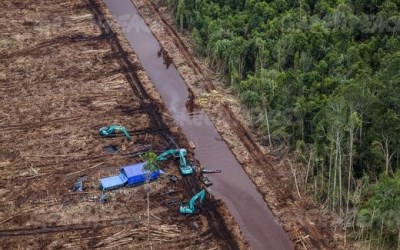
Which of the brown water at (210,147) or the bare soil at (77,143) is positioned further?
the brown water at (210,147)

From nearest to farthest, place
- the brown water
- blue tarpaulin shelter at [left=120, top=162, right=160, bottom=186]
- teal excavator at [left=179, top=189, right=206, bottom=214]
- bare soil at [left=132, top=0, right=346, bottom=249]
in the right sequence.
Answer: bare soil at [left=132, top=0, right=346, bottom=249]
the brown water
teal excavator at [left=179, top=189, right=206, bottom=214]
blue tarpaulin shelter at [left=120, top=162, right=160, bottom=186]

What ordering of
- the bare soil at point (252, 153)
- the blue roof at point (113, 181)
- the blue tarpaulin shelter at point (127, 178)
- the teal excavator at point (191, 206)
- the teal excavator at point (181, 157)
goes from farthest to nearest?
the teal excavator at point (181, 157) < the blue tarpaulin shelter at point (127, 178) < the blue roof at point (113, 181) < the teal excavator at point (191, 206) < the bare soil at point (252, 153)

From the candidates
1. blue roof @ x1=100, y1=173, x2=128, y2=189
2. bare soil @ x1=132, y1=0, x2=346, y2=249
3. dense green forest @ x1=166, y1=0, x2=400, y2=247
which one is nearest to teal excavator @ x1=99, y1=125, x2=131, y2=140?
blue roof @ x1=100, y1=173, x2=128, y2=189

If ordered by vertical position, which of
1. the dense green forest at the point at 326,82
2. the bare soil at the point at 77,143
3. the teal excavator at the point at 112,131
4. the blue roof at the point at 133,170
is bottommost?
the bare soil at the point at 77,143

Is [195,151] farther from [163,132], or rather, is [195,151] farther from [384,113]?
[384,113]

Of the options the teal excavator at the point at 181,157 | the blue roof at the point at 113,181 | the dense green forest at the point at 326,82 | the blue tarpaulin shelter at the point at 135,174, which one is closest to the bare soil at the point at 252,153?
the dense green forest at the point at 326,82

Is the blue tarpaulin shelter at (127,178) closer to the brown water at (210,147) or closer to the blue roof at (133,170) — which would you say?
the blue roof at (133,170)

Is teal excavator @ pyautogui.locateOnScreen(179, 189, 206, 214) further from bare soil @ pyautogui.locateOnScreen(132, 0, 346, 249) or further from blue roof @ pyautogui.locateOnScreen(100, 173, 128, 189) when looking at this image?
blue roof @ pyautogui.locateOnScreen(100, 173, 128, 189)

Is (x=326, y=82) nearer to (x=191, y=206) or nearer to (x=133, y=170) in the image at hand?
(x=191, y=206)
